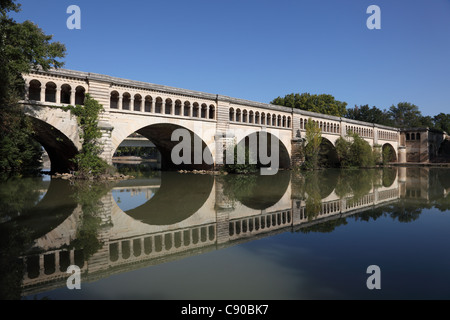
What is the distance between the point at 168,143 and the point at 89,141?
12836mm

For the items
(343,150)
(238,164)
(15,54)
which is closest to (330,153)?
(343,150)

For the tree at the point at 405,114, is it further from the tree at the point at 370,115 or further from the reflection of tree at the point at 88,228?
the reflection of tree at the point at 88,228

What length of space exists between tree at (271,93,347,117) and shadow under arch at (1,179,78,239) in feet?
164

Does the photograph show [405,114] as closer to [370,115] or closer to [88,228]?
[370,115]

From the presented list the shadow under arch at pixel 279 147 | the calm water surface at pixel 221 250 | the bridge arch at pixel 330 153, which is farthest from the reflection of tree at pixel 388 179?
the bridge arch at pixel 330 153

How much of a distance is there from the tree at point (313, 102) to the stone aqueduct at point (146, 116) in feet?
48.1

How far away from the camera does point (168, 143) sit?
3297cm

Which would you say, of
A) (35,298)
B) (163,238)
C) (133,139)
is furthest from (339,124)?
(35,298)

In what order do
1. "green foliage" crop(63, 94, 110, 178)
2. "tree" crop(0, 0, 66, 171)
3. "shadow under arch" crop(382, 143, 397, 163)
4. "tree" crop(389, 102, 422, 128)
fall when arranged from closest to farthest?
"tree" crop(0, 0, 66, 171) < "green foliage" crop(63, 94, 110, 178) < "shadow under arch" crop(382, 143, 397, 163) < "tree" crop(389, 102, 422, 128)

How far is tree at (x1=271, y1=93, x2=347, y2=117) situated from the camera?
183 ft

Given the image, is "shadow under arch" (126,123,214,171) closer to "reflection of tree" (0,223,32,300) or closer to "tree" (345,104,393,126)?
"reflection of tree" (0,223,32,300)

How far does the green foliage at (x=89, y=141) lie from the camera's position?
20188 millimetres

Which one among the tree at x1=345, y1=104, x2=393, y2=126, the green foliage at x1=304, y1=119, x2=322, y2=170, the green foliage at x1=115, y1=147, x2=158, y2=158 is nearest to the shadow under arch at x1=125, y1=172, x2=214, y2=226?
the green foliage at x1=304, y1=119, x2=322, y2=170

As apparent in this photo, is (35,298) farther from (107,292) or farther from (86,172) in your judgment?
(86,172)
